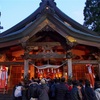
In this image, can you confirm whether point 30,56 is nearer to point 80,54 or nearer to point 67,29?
point 67,29

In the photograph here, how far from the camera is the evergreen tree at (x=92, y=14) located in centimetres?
2347

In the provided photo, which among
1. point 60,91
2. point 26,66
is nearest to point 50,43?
point 26,66

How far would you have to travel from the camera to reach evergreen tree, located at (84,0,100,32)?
23466 mm

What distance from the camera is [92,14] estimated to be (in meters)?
24.5

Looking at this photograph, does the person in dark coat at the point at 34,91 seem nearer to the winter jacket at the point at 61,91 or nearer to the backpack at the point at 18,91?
the winter jacket at the point at 61,91

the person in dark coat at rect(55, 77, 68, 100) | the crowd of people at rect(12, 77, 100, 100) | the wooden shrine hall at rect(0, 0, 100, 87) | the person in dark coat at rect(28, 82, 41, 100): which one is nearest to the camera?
the crowd of people at rect(12, 77, 100, 100)

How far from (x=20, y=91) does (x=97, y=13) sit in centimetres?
1837

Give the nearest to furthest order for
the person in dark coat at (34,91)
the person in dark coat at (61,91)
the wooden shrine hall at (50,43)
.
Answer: the person in dark coat at (34,91) → the person in dark coat at (61,91) → the wooden shrine hall at (50,43)

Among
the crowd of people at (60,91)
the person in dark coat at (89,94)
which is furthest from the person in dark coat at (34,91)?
the person in dark coat at (89,94)

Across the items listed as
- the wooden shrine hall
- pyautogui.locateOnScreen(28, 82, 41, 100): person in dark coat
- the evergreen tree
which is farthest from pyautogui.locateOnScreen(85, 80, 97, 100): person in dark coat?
the evergreen tree

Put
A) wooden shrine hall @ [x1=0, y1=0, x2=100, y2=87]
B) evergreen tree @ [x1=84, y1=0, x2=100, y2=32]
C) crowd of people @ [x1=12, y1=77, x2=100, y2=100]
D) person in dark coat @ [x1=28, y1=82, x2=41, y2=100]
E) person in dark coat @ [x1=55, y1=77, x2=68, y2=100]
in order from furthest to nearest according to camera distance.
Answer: evergreen tree @ [x1=84, y1=0, x2=100, y2=32] < wooden shrine hall @ [x1=0, y1=0, x2=100, y2=87] < person in dark coat @ [x1=55, y1=77, x2=68, y2=100] < person in dark coat @ [x1=28, y1=82, x2=41, y2=100] < crowd of people @ [x1=12, y1=77, x2=100, y2=100]

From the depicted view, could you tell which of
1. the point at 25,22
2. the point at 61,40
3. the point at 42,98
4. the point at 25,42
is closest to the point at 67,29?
the point at 61,40

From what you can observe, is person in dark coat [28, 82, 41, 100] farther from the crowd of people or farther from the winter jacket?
the winter jacket

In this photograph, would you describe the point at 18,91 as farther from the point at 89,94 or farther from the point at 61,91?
the point at 89,94
